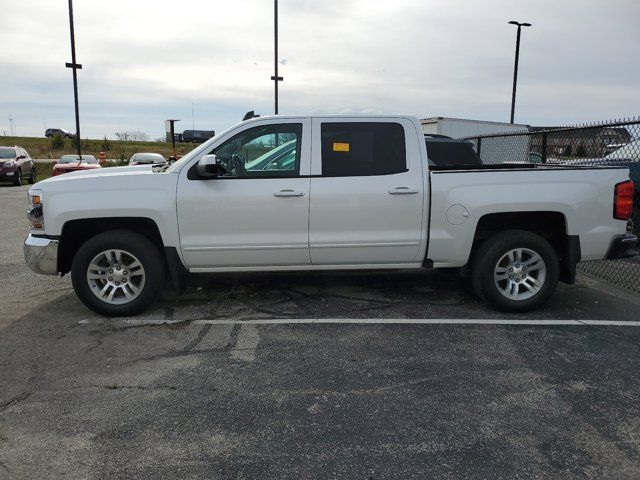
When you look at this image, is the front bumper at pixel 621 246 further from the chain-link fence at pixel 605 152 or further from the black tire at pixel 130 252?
the black tire at pixel 130 252

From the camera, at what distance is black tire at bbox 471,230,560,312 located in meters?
5.04

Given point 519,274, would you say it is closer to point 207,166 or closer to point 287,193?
point 287,193

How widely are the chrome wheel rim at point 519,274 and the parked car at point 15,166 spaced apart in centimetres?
2170

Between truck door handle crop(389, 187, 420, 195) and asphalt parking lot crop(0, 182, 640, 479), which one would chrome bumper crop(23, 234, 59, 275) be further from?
truck door handle crop(389, 187, 420, 195)

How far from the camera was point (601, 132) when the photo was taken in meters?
7.74

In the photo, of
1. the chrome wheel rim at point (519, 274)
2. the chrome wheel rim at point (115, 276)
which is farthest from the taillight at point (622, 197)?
the chrome wheel rim at point (115, 276)

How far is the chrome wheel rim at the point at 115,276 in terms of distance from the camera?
489 cm

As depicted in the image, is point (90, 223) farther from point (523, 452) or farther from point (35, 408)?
point (523, 452)

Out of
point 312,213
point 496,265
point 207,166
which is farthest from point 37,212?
point 496,265

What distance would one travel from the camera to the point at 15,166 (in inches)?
831

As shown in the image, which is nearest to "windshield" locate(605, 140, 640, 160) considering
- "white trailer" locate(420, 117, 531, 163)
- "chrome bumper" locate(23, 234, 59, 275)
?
"white trailer" locate(420, 117, 531, 163)

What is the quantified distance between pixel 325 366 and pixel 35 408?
2.00 metres

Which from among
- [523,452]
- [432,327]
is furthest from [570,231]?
[523,452]

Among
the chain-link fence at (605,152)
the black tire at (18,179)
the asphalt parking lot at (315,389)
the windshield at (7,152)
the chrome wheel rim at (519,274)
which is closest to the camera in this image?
the asphalt parking lot at (315,389)
